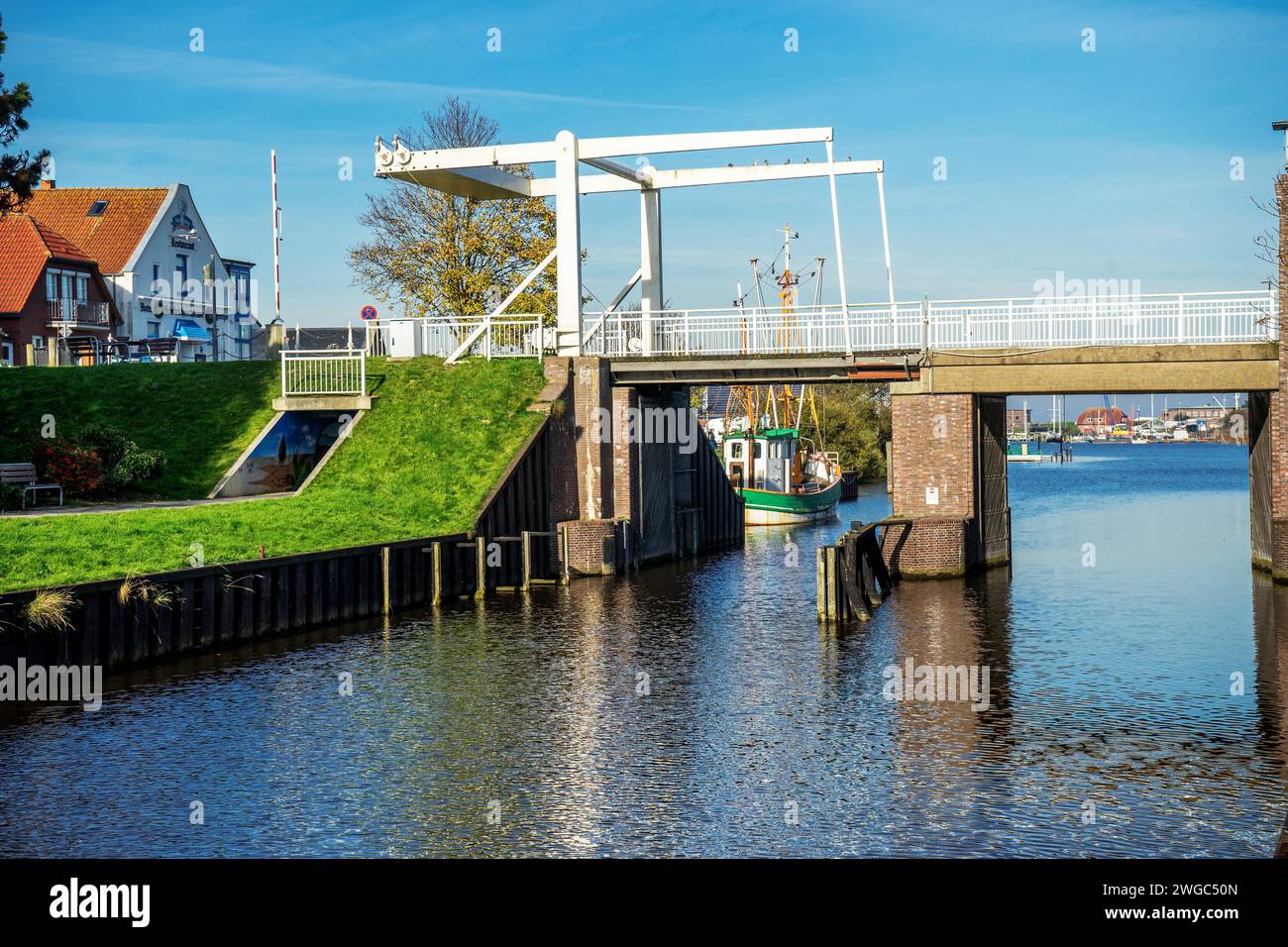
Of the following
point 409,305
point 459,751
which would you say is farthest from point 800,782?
point 409,305

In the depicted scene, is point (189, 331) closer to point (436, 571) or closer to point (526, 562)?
point (526, 562)

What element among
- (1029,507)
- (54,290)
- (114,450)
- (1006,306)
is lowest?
(1029,507)

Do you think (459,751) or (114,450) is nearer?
(459,751)

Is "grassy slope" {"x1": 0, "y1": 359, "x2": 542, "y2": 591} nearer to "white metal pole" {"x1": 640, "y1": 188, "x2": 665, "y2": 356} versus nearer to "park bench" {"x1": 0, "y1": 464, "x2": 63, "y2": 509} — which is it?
"park bench" {"x1": 0, "y1": 464, "x2": 63, "y2": 509}

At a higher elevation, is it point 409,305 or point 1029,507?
point 409,305

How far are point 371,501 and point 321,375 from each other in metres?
7.78

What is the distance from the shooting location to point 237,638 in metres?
25.9

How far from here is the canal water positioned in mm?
14203

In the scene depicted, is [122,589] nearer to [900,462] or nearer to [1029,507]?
[900,462]

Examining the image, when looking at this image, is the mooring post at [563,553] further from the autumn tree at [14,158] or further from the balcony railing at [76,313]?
the balcony railing at [76,313]

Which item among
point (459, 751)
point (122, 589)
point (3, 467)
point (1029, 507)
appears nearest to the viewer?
point (459, 751)

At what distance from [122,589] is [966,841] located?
15.7 m

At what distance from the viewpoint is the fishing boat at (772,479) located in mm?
60344

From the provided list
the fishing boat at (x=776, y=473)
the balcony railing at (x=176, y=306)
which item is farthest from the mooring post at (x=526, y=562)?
the balcony railing at (x=176, y=306)
